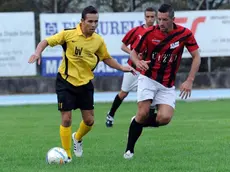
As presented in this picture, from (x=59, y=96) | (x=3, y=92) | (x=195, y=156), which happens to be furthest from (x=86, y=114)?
(x=3, y=92)

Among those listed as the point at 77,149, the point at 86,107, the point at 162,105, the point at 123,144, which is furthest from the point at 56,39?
the point at 123,144

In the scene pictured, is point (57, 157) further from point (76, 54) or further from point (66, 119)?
point (76, 54)

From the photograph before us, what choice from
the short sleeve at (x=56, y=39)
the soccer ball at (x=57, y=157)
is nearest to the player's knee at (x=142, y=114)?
the soccer ball at (x=57, y=157)

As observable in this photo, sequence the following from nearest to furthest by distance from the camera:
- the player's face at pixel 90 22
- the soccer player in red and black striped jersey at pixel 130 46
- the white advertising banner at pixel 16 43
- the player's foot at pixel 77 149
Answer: the player's face at pixel 90 22, the player's foot at pixel 77 149, the soccer player in red and black striped jersey at pixel 130 46, the white advertising banner at pixel 16 43

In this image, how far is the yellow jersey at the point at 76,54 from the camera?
28.9 ft

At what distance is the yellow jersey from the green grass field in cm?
106

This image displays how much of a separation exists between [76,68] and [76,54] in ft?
0.59

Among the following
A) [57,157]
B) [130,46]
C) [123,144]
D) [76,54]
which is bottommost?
[123,144]

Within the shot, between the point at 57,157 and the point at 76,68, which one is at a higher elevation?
the point at 76,68

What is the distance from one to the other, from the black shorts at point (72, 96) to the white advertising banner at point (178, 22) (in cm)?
1406

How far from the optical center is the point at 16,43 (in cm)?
2284

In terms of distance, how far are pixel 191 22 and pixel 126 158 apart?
52.1 ft

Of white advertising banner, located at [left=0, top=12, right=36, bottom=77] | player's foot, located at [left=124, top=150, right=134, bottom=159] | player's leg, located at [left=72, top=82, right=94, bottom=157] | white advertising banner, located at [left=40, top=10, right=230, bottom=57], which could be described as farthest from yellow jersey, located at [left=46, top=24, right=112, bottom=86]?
white advertising banner, located at [left=40, top=10, right=230, bottom=57]

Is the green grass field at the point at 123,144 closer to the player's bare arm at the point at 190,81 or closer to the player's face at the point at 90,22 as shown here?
the player's bare arm at the point at 190,81
